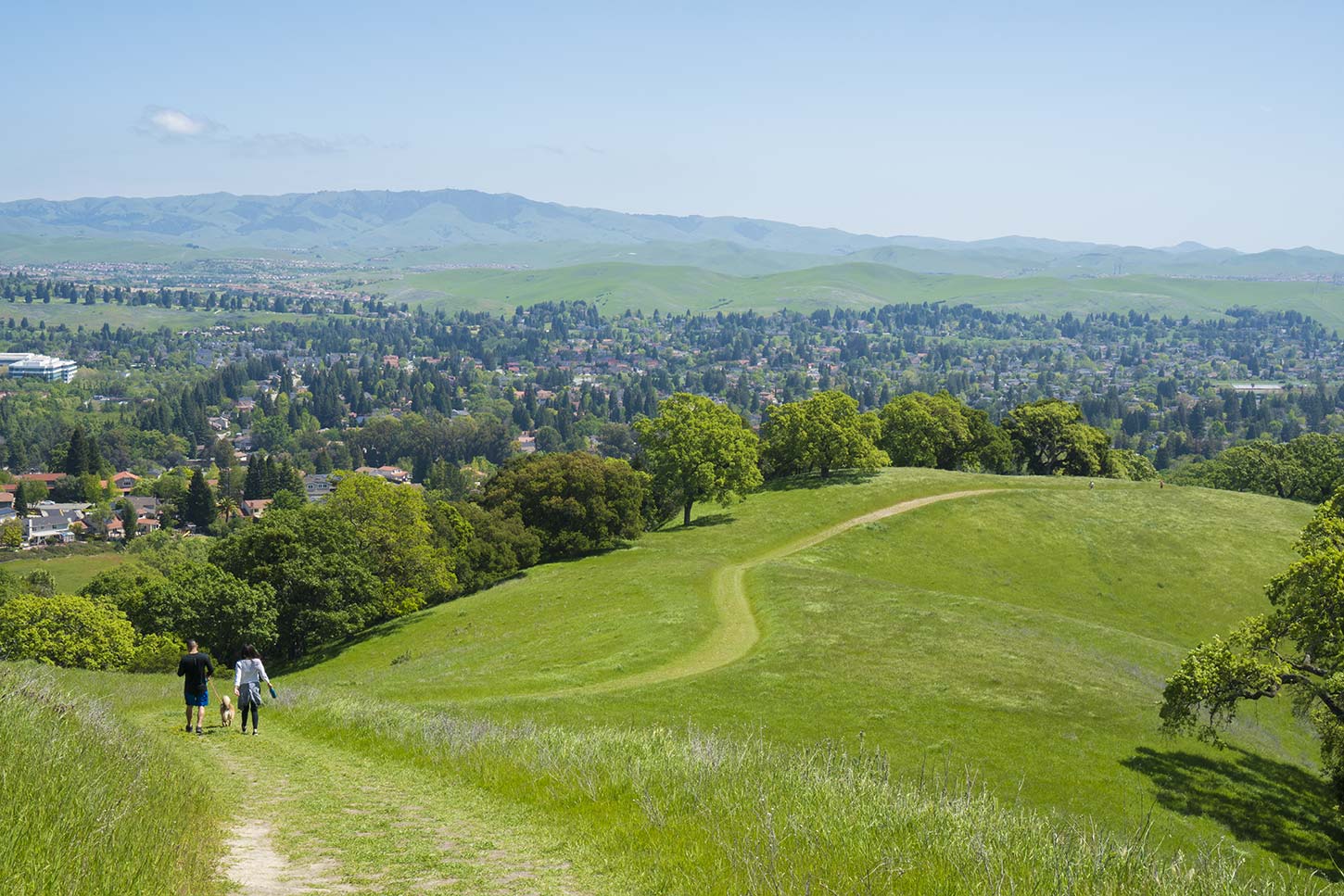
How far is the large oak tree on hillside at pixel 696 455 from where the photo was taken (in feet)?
252

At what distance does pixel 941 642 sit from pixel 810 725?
514 inches

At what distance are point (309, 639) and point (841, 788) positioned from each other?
52338mm

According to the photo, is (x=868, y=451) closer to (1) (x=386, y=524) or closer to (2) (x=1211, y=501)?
(2) (x=1211, y=501)

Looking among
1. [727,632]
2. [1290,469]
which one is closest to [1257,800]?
[727,632]

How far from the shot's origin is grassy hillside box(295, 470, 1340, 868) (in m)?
30.7

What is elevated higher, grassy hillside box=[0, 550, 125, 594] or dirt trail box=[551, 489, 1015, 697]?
dirt trail box=[551, 489, 1015, 697]

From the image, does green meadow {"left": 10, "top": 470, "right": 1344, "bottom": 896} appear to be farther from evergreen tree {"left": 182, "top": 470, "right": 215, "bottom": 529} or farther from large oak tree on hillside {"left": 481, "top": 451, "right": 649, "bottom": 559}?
evergreen tree {"left": 182, "top": 470, "right": 215, "bottom": 529}

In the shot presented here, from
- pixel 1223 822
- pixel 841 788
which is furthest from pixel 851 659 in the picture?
pixel 841 788

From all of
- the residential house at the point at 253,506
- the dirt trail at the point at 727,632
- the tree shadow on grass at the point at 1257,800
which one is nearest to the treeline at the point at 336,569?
the dirt trail at the point at 727,632

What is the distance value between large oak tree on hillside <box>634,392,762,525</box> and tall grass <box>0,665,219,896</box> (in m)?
61.0

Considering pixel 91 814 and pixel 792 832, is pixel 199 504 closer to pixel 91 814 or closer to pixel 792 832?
pixel 91 814

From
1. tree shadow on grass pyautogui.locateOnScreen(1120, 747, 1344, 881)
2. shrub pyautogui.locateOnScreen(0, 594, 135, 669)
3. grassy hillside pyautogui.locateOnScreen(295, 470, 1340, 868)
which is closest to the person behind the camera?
tree shadow on grass pyautogui.locateOnScreen(1120, 747, 1344, 881)

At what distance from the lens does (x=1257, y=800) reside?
30.4m

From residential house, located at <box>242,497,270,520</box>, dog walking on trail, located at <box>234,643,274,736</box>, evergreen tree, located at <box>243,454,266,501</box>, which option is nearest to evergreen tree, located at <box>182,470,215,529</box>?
residential house, located at <box>242,497,270,520</box>
